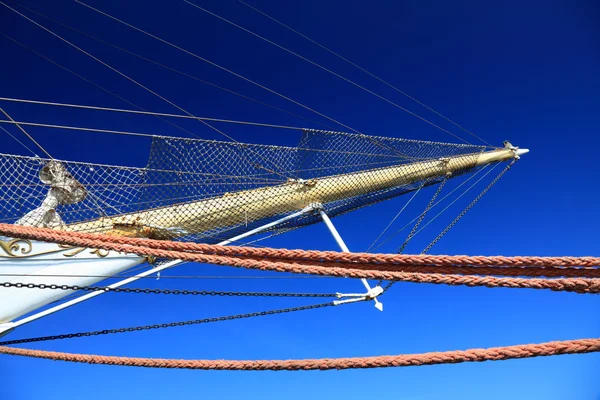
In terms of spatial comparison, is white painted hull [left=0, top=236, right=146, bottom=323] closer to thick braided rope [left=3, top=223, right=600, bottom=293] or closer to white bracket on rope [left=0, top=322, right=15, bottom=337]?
white bracket on rope [left=0, top=322, right=15, bottom=337]

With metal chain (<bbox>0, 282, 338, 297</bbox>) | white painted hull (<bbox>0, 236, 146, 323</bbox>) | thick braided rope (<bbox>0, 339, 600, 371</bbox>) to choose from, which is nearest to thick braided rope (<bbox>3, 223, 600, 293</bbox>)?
thick braided rope (<bbox>0, 339, 600, 371</bbox>)

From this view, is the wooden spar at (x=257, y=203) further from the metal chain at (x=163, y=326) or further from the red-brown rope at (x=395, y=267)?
the red-brown rope at (x=395, y=267)

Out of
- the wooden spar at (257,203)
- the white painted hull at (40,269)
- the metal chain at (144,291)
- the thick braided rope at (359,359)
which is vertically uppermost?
the wooden spar at (257,203)

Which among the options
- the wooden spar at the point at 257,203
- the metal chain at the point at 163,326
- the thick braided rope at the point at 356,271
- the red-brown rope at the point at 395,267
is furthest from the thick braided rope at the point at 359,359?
the wooden spar at the point at 257,203

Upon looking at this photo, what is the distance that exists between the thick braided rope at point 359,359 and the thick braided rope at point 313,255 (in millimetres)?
226

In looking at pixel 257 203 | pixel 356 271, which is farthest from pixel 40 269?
pixel 356 271

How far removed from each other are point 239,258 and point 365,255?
1.35 ft

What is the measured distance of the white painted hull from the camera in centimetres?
264

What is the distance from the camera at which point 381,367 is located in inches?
46.9

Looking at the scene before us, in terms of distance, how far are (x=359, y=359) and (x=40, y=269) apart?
A: 2.53m

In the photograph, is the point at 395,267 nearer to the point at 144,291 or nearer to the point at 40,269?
the point at 144,291

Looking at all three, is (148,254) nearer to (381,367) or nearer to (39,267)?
(381,367)

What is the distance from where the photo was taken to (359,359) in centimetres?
126

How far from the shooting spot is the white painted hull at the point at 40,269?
264 cm
